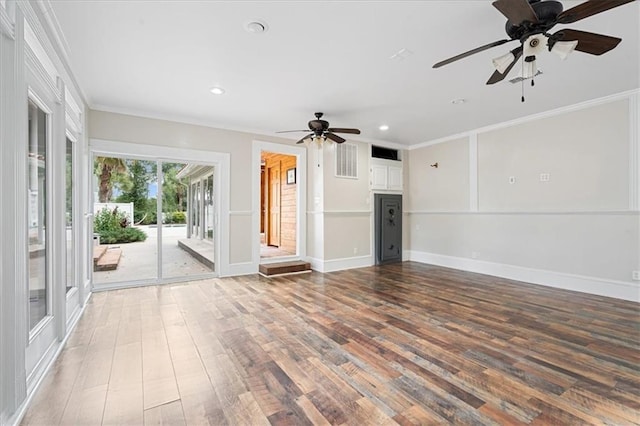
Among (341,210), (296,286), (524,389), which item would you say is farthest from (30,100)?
(341,210)

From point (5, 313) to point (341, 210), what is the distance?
5079 millimetres

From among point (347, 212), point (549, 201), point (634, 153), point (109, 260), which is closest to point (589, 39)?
point (634, 153)

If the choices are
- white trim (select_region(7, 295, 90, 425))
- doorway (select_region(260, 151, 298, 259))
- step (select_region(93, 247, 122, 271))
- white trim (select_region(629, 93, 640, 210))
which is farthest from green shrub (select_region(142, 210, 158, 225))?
white trim (select_region(629, 93, 640, 210))

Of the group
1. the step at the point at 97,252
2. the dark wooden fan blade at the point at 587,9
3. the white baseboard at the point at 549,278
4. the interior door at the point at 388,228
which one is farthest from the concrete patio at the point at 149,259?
the dark wooden fan blade at the point at 587,9

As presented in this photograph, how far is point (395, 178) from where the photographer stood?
23.2 feet

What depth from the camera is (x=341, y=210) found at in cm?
620

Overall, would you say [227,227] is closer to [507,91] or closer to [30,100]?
[30,100]

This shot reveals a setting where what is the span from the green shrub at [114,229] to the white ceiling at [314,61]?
5.34 feet

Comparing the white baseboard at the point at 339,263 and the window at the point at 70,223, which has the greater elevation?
the window at the point at 70,223

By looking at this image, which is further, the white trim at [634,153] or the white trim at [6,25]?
the white trim at [634,153]

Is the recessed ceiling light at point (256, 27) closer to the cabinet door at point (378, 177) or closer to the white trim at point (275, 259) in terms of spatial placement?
the white trim at point (275, 259)

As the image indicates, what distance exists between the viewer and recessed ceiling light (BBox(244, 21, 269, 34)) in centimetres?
251

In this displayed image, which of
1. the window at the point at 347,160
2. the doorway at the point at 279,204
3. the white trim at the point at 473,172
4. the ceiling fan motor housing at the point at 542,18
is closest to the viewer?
the ceiling fan motor housing at the point at 542,18

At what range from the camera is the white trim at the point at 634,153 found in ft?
12.8
